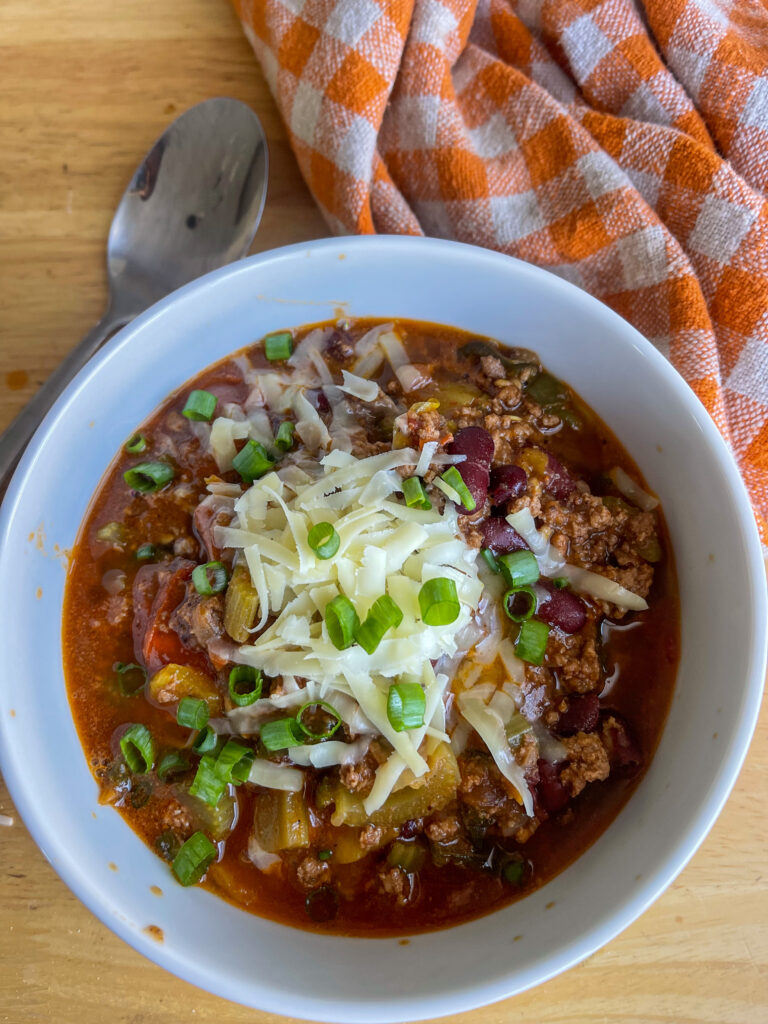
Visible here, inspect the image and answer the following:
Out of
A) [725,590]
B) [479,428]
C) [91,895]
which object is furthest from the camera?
[479,428]

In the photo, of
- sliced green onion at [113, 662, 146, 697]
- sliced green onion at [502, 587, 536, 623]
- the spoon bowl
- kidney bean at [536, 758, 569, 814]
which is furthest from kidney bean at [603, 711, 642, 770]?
the spoon bowl

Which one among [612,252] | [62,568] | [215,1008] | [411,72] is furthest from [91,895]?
[411,72]

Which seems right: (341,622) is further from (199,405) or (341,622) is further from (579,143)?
(579,143)

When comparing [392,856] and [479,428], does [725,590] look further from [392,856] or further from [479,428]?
[392,856]

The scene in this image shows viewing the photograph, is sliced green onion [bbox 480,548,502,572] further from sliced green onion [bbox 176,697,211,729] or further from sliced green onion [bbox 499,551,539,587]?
sliced green onion [bbox 176,697,211,729]

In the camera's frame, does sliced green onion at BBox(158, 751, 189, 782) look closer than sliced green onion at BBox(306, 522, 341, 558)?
No

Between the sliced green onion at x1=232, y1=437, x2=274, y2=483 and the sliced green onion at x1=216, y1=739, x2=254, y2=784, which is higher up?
the sliced green onion at x1=232, y1=437, x2=274, y2=483

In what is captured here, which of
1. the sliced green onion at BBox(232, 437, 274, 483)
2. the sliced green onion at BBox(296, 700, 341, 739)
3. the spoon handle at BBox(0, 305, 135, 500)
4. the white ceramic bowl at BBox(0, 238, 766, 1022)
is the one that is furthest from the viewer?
the spoon handle at BBox(0, 305, 135, 500)
